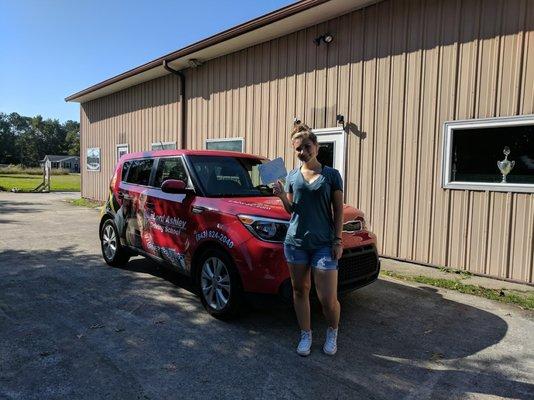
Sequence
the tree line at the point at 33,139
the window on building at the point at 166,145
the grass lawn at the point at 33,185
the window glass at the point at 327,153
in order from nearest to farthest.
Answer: the window glass at the point at 327,153 → the window on building at the point at 166,145 → the grass lawn at the point at 33,185 → the tree line at the point at 33,139

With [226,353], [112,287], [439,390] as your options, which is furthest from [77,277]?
[439,390]

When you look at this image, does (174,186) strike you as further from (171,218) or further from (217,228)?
(217,228)

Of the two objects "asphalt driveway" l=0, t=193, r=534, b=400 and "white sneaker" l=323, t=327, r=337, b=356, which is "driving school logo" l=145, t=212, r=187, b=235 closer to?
"asphalt driveway" l=0, t=193, r=534, b=400

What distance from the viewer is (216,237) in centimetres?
443

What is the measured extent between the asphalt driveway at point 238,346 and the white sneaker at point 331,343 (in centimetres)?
6

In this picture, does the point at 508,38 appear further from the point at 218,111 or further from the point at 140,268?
the point at 218,111

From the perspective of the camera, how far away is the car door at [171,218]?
4.99 m

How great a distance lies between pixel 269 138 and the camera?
32.7ft

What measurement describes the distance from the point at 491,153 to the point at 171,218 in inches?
188

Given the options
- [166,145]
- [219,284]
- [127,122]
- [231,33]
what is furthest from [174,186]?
[127,122]

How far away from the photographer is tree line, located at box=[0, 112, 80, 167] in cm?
10778

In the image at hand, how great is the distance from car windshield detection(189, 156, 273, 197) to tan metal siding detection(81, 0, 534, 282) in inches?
124

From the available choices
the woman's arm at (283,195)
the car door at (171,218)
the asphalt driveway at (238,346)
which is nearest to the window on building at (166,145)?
the car door at (171,218)

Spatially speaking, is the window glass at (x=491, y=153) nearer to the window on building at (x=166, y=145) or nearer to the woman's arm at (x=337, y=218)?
the woman's arm at (x=337, y=218)
